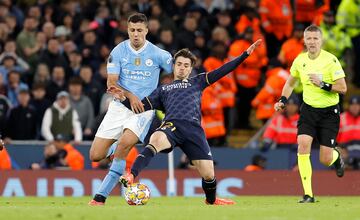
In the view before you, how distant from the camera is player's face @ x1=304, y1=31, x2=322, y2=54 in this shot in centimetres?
1545

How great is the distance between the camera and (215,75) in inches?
568

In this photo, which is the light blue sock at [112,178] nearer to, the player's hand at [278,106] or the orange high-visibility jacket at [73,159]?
the player's hand at [278,106]

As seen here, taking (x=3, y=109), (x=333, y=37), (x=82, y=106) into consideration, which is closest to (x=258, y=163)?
(x=333, y=37)

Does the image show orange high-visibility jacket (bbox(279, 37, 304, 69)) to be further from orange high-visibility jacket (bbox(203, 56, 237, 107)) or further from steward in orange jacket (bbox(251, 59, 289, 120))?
orange high-visibility jacket (bbox(203, 56, 237, 107))

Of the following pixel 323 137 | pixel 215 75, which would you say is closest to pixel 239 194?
pixel 323 137

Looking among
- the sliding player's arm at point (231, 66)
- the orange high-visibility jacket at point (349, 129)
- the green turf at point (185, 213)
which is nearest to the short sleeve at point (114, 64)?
the sliding player's arm at point (231, 66)

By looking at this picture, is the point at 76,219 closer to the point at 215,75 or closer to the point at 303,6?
the point at 215,75

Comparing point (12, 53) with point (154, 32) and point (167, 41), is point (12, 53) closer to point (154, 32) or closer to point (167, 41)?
point (154, 32)

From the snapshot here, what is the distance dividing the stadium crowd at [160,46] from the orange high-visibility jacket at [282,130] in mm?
26

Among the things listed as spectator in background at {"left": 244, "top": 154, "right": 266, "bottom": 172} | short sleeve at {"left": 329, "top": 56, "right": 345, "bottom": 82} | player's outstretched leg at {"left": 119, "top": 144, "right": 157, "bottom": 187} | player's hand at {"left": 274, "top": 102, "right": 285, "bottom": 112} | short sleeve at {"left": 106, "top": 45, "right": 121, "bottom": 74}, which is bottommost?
spectator in background at {"left": 244, "top": 154, "right": 266, "bottom": 172}

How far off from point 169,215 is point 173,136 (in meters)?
2.04

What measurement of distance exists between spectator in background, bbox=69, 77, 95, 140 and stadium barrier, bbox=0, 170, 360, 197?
1.71 metres

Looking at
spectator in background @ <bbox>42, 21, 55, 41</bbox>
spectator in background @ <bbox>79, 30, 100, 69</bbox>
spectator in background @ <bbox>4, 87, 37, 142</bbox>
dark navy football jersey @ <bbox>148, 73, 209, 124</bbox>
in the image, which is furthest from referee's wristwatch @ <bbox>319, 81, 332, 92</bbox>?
spectator in background @ <bbox>42, 21, 55, 41</bbox>

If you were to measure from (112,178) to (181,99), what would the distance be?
1.40m
